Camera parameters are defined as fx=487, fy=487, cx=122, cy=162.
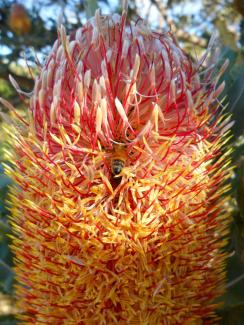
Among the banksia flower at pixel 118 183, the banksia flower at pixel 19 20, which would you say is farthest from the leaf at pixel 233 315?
the banksia flower at pixel 19 20

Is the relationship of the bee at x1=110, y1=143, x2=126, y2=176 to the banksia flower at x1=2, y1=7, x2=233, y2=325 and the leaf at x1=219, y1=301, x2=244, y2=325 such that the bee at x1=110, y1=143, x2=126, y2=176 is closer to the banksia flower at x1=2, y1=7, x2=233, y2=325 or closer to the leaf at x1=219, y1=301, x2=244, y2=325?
the banksia flower at x1=2, y1=7, x2=233, y2=325

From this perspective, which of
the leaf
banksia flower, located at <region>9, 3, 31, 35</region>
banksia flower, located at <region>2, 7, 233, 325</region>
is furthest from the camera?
banksia flower, located at <region>9, 3, 31, 35</region>

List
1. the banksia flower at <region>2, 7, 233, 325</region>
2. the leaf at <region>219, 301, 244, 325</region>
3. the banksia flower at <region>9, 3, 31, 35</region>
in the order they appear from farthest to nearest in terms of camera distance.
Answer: the banksia flower at <region>9, 3, 31, 35</region>
the leaf at <region>219, 301, 244, 325</region>
the banksia flower at <region>2, 7, 233, 325</region>

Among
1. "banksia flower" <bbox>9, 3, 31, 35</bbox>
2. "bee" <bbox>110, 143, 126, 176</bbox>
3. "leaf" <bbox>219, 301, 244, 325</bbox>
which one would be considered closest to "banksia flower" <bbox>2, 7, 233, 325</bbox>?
"bee" <bbox>110, 143, 126, 176</bbox>

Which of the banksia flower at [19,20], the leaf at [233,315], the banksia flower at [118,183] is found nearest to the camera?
the banksia flower at [118,183]

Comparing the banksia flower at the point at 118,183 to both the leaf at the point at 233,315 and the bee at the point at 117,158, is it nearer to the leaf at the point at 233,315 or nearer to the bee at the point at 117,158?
the bee at the point at 117,158

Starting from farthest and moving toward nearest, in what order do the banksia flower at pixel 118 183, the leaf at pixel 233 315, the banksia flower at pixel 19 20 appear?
the banksia flower at pixel 19 20
the leaf at pixel 233 315
the banksia flower at pixel 118 183

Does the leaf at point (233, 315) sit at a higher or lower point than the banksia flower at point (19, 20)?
lower
